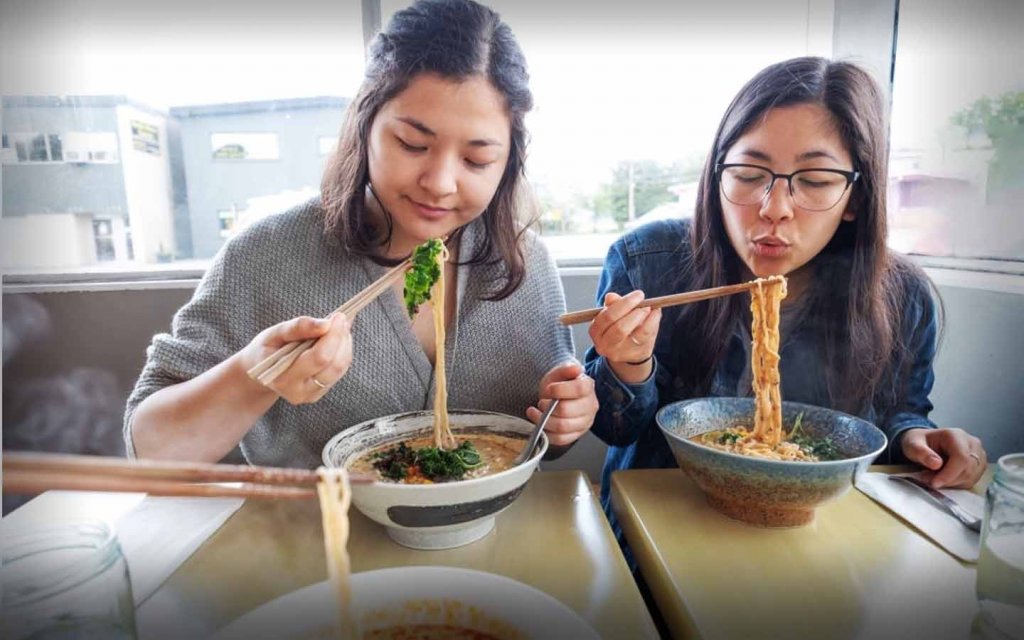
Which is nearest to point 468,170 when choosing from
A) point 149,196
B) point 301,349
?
point 301,349

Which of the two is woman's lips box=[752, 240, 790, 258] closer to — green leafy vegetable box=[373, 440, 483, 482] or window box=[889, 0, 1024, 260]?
window box=[889, 0, 1024, 260]

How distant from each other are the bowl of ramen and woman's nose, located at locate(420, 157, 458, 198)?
86 centimetres

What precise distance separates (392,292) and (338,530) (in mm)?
1017

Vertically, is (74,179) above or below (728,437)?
above

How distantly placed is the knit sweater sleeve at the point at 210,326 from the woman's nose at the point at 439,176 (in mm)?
564

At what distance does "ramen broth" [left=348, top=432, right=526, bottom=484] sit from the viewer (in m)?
1.20

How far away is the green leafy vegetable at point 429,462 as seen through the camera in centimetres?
118

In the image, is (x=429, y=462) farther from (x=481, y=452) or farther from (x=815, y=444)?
(x=815, y=444)

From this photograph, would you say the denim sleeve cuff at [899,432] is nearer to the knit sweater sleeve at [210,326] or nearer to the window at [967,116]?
the window at [967,116]

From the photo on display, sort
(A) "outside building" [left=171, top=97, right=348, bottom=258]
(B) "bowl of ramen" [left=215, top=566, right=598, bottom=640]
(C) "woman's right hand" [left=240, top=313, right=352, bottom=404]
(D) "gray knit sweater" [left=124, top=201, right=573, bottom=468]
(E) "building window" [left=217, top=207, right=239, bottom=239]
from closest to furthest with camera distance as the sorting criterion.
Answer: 1. (B) "bowl of ramen" [left=215, top=566, right=598, bottom=640]
2. (A) "outside building" [left=171, top=97, right=348, bottom=258]
3. (C) "woman's right hand" [left=240, top=313, right=352, bottom=404]
4. (E) "building window" [left=217, top=207, right=239, bottom=239]
5. (D) "gray knit sweater" [left=124, top=201, right=573, bottom=468]

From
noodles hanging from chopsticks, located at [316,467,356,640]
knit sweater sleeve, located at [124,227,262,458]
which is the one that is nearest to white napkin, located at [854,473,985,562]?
noodles hanging from chopsticks, located at [316,467,356,640]

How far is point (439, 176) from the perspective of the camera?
4.53 ft

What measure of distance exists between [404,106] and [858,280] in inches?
53.9

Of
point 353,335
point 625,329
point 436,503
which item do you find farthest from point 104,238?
point 625,329
